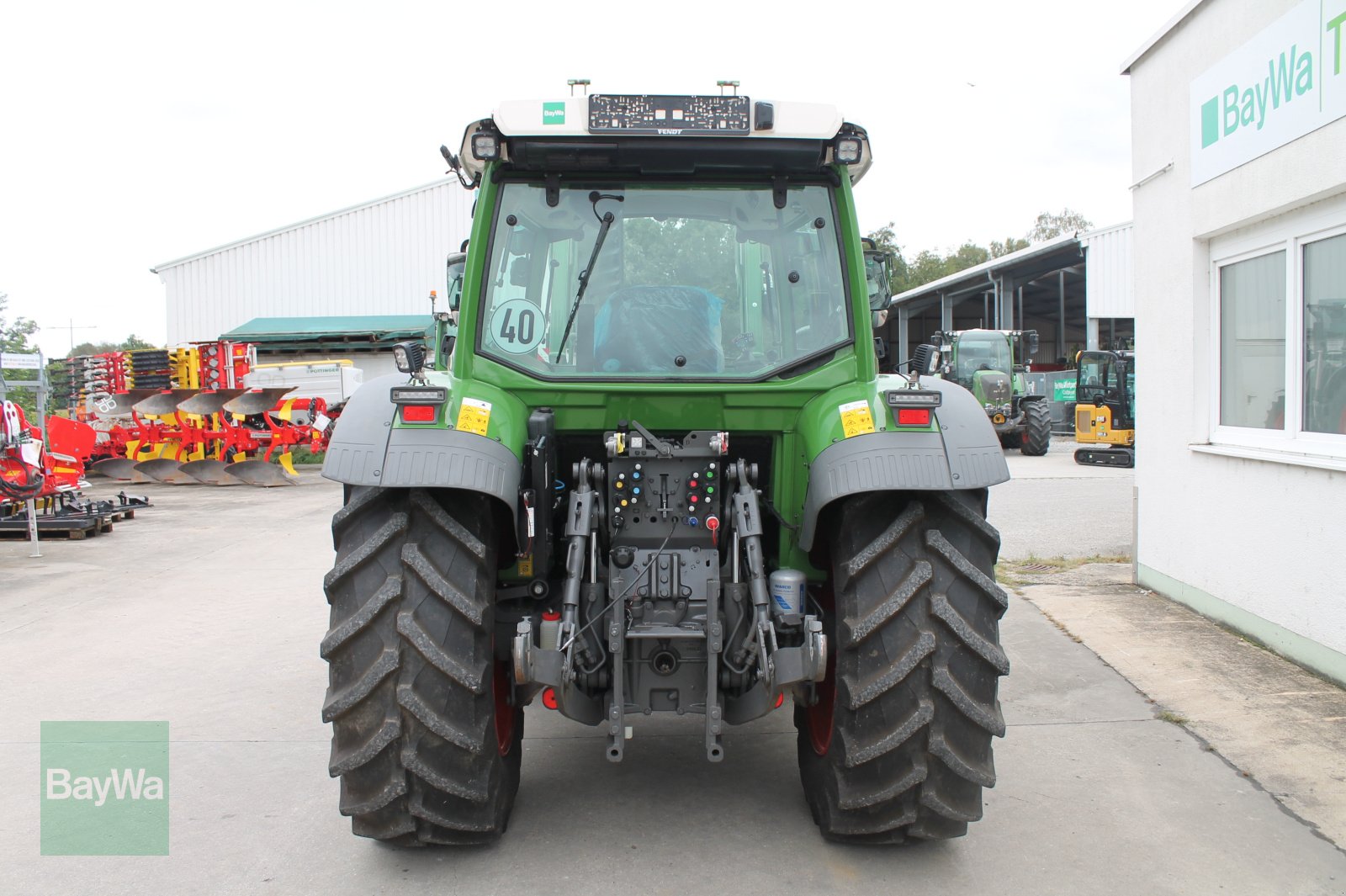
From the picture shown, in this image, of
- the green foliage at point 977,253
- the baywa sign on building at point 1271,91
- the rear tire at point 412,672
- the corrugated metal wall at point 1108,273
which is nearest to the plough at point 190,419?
the baywa sign on building at point 1271,91

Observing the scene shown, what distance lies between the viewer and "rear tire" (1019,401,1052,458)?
20.6 meters

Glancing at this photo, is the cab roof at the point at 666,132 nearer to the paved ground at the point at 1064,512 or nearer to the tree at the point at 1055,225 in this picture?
→ the paved ground at the point at 1064,512

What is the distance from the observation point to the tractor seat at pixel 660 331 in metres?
3.64

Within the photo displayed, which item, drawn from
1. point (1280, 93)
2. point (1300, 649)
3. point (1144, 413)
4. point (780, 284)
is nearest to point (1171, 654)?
point (1300, 649)

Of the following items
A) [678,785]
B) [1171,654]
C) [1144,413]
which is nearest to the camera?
[678,785]

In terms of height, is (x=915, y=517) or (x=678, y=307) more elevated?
(x=678, y=307)

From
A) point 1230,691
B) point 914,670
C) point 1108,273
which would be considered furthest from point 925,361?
point 1108,273

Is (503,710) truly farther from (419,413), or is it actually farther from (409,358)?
(409,358)

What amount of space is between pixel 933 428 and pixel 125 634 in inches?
225

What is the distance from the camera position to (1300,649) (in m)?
5.33

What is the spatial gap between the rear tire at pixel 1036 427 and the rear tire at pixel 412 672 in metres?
19.0

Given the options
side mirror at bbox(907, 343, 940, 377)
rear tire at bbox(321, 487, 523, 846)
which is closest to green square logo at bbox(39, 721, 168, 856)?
rear tire at bbox(321, 487, 523, 846)

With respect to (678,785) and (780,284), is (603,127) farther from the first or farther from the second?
(678,785)

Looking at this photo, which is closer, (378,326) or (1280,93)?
(1280,93)
